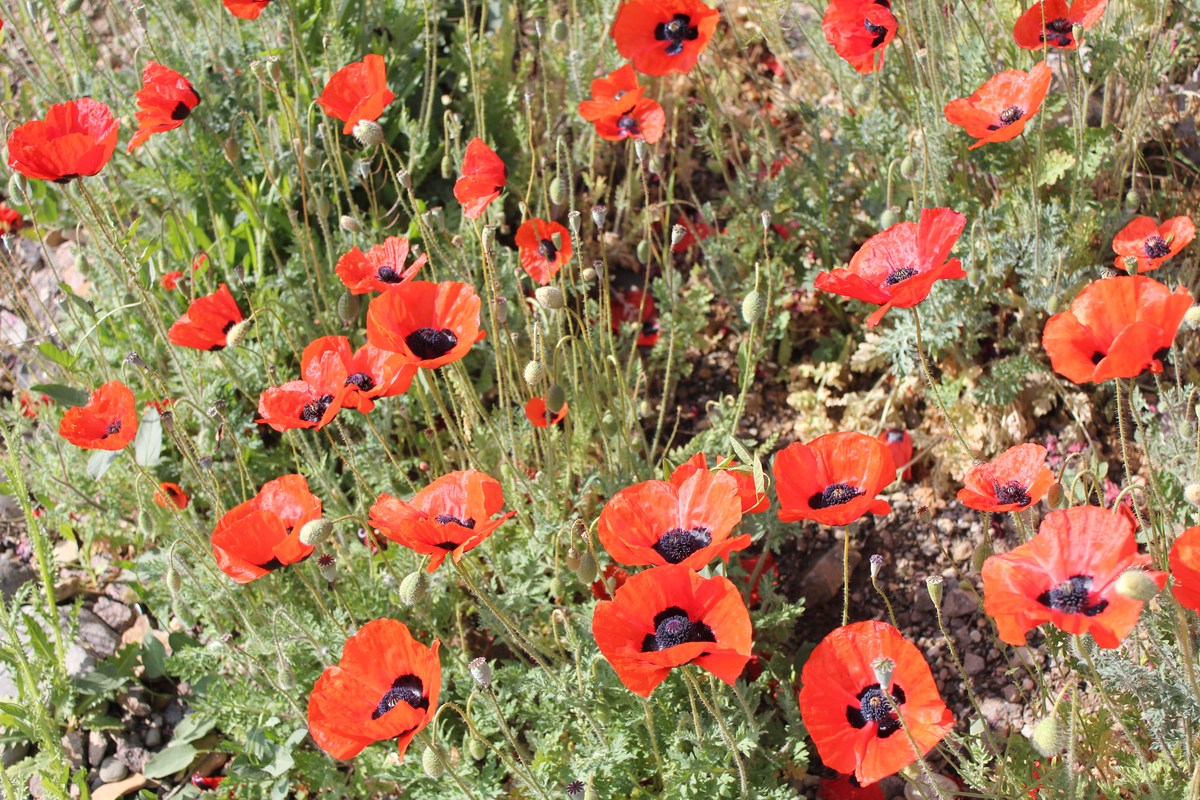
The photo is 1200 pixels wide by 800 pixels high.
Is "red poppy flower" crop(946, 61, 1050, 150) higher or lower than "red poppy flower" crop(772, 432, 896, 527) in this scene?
higher

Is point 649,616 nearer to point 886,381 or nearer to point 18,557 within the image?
point 886,381

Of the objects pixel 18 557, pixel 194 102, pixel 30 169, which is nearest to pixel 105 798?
pixel 18 557

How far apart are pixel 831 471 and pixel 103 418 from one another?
5.46ft

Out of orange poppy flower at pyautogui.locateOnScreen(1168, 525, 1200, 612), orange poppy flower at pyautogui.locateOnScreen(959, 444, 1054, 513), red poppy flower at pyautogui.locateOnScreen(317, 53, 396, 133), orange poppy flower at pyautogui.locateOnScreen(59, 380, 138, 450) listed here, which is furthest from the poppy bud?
orange poppy flower at pyautogui.locateOnScreen(1168, 525, 1200, 612)

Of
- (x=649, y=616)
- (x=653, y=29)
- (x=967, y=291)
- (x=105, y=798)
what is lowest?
(x=105, y=798)

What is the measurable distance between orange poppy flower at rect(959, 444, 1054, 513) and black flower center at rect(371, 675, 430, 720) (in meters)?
0.99

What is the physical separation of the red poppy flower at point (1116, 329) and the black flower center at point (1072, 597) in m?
0.33

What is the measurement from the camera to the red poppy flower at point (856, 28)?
267 centimetres

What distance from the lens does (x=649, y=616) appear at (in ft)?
5.71

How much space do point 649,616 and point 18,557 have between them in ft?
8.91

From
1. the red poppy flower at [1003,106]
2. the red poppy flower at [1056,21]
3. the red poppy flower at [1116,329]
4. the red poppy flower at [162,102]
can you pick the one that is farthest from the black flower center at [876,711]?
the red poppy flower at [162,102]

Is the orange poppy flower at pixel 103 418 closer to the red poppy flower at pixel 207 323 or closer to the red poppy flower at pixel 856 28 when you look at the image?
the red poppy flower at pixel 207 323

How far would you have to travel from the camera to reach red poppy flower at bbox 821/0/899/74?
8.76 ft

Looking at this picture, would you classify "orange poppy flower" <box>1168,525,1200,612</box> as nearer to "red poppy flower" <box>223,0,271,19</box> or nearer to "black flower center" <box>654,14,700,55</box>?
"black flower center" <box>654,14,700,55</box>
